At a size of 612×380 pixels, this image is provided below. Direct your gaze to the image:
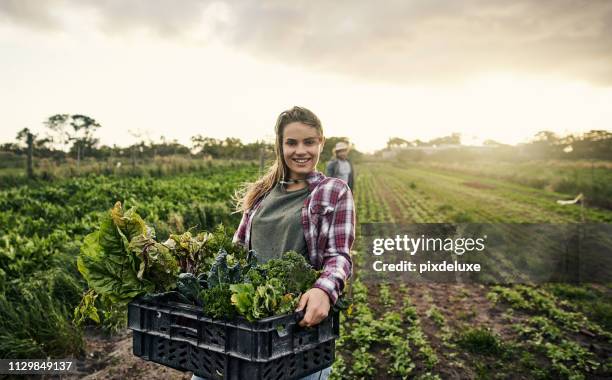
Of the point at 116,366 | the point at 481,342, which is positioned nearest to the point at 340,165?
the point at 481,342

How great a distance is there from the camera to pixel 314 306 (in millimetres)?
1733

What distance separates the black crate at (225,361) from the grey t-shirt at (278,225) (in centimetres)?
49

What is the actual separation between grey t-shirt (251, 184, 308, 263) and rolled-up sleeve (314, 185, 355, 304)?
0.16 m

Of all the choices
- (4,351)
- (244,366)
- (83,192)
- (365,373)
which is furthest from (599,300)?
(83,192)

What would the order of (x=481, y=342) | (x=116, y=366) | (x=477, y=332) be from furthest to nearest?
(x=477, y=332)
(x=481, y=342)
(x=116, y=366)

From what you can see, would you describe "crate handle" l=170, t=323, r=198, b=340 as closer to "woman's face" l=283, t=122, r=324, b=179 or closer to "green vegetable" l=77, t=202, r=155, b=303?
"green vegetable" l=77, t=202, r=155, b=303

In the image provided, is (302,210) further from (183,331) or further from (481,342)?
(481,342)

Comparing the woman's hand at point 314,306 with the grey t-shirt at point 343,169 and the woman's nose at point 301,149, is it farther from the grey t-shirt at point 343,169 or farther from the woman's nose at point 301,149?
the grey t-shirt at point 343,169

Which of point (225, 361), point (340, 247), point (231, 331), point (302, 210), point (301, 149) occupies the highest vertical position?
point (301, 149)

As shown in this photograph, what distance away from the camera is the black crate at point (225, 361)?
1.67 metres

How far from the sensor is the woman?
2037mm

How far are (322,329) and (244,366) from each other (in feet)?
1.10

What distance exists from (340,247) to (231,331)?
0.59 m

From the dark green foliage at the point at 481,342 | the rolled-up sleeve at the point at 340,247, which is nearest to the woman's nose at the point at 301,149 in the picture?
the rolled-up sleeve at the point at 340,247
